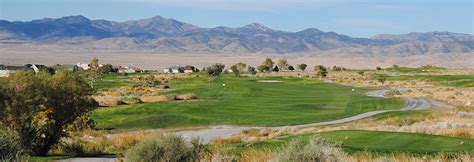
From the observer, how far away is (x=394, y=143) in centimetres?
1988

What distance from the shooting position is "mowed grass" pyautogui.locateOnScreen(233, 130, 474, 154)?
18.1 metres

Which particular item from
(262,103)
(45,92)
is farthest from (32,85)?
(262,103)

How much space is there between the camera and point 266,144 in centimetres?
2100

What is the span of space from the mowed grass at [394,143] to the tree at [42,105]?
640 centimetres

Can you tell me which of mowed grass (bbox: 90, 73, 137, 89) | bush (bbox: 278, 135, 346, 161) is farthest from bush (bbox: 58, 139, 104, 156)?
mowed grass (bbox: 90, 73, 137, 89)

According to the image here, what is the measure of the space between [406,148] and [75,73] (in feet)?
39.0

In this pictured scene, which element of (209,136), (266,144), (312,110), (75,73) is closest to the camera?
(266,144)

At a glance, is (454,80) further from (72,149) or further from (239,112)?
(72,149)

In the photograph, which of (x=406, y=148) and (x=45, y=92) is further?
(x=45, y=92)

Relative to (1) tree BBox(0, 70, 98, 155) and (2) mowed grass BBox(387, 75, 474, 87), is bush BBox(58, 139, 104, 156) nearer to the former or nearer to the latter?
(1) tree BBox(0, 70, 98, 155)

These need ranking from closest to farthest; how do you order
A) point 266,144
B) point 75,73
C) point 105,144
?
point 266,144, point 75,73, point 105,144

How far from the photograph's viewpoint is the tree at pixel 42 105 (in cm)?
2117

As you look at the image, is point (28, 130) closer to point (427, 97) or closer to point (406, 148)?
point (406, 148)

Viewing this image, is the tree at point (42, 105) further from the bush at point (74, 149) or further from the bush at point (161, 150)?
the bush at point (161, 150)
